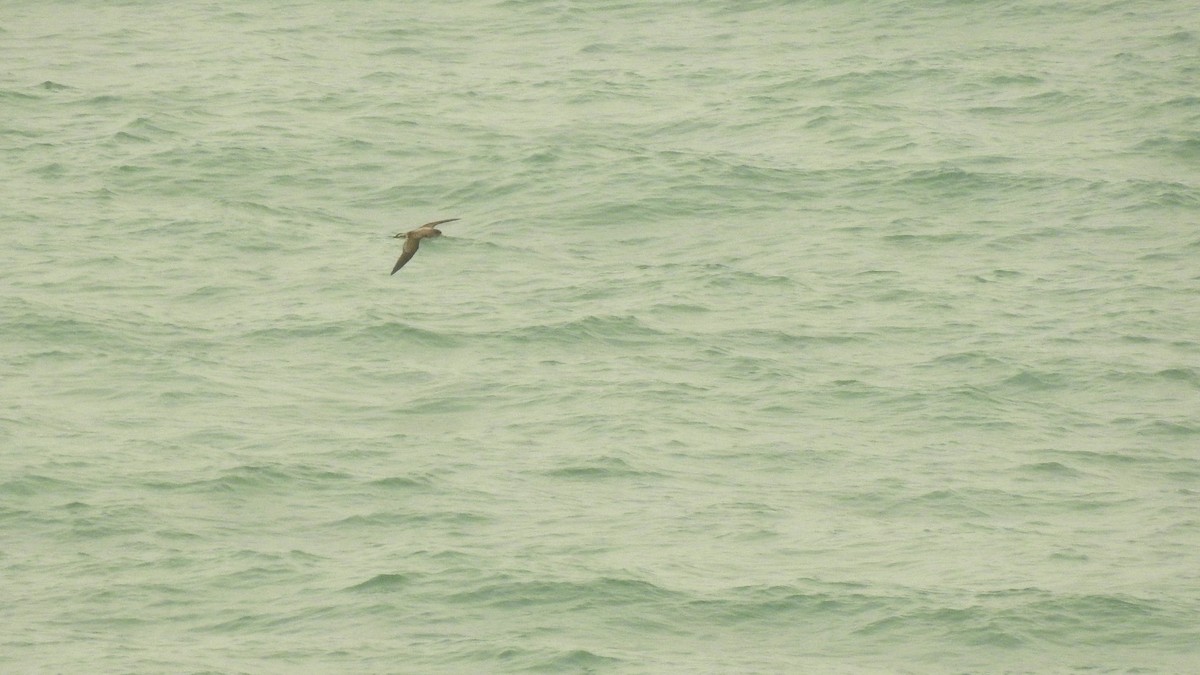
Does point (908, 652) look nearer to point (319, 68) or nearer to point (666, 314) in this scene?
point (666, 314)

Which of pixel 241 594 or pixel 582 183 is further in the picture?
pixel 582 183

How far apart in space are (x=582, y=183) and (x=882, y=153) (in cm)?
408

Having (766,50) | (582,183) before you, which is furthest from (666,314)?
(766,50)

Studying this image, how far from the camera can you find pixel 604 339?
23.3 m

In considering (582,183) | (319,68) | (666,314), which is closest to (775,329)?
(666,314)

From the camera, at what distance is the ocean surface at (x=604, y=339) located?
18266mm

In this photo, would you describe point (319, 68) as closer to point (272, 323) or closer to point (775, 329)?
point (272, 323)

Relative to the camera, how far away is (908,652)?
17.6 metres

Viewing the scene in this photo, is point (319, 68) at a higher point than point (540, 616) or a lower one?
higher

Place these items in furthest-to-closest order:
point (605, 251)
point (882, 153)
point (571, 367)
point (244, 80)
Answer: point (244, 80)
point (882, 153)
point (605, 251)
point (571, 367)

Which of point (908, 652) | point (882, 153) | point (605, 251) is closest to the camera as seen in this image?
point (908, 652)

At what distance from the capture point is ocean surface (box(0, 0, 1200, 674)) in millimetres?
18266

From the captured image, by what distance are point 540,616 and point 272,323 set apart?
22.4 ft

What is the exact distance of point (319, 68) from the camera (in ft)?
104
